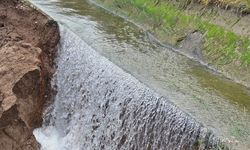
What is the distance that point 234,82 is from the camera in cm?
1255

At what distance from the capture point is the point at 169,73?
40.6 ft

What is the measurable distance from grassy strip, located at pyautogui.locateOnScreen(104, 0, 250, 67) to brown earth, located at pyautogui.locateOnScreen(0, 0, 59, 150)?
159 inches

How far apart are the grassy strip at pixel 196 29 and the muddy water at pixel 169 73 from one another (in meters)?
0.65

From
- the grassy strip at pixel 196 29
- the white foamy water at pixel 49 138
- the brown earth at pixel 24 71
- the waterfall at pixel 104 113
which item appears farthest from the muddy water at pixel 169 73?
the white foamy water at pixel 49 138

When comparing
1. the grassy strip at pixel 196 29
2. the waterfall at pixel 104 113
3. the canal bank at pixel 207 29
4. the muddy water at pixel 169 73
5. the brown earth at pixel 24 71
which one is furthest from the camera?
the grassy strip at pixel 196 29

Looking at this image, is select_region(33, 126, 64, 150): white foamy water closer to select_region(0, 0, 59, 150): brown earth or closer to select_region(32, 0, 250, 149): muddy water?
select_region(0, 0, 59, 150): brown earth

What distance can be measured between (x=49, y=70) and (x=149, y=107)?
4640 mm

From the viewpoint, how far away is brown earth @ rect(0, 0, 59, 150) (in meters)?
11.8

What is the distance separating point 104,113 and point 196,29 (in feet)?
17.2

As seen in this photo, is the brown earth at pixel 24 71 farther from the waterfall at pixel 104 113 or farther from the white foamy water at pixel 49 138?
the waterfall at pixel 104 113

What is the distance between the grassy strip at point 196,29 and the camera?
13.5 m

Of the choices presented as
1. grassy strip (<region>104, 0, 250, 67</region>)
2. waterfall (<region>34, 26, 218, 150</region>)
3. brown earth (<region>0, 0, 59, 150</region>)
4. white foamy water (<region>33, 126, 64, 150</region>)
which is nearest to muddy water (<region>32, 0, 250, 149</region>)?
waterfall (<region>34, 26, 218, 150</region>)

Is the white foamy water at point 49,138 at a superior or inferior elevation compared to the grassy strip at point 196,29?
inferior

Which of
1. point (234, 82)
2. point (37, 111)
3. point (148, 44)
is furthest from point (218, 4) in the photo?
point (37, 111)
